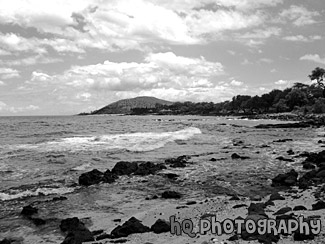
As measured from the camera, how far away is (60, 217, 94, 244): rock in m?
8.70

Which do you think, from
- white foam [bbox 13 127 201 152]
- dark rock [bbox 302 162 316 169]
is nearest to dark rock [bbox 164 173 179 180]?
dark rock [bbox 302 162 316 169]

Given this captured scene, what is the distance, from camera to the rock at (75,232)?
28.5 feet

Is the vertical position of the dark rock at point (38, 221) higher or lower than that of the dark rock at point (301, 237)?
lower

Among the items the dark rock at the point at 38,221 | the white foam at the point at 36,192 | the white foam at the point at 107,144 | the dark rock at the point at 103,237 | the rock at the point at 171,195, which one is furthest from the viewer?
the white foam at the point at 107,144

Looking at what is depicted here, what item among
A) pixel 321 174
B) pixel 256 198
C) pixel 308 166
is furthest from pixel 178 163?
pixel 256 198

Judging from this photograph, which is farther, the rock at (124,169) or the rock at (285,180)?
the rock at (124,169)

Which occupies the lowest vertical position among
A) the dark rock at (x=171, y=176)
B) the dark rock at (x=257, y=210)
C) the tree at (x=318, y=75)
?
the dark rock at (x=171, y=176)

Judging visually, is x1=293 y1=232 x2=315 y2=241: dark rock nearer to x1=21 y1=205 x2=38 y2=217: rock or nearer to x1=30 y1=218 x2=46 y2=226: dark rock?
x1=30 y1=218 x2=46 y2=226: dark rock

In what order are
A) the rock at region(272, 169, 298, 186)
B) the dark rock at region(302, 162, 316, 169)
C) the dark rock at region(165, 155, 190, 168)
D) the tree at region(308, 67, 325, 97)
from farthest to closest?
the tree at region(308, 67, 325, 97), the dark rock at region(165, 155, 190, 168), the dark rock at region(302, 162, 316, 169), the rock at region(272, 169, 298, 186)

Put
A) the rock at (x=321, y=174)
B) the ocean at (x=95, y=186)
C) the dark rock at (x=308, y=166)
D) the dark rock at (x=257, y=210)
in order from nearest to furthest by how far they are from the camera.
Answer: the dark rock at (x=257, y=210), the ocean at (x=95, y=186), the rock at (x=321, y=174), the dark rock at (x=308, y=166)

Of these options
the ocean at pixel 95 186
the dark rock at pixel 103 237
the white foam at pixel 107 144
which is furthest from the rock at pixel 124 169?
the white foam at pixel 107 144

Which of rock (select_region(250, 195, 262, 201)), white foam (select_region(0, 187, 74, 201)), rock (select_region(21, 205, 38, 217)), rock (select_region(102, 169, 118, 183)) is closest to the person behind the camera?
rock (select_region(21, 205, 38, 217))

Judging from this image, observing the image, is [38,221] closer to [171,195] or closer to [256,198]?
[171,195]

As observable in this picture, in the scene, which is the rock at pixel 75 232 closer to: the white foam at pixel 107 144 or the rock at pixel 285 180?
the rock at pixel 285 180
